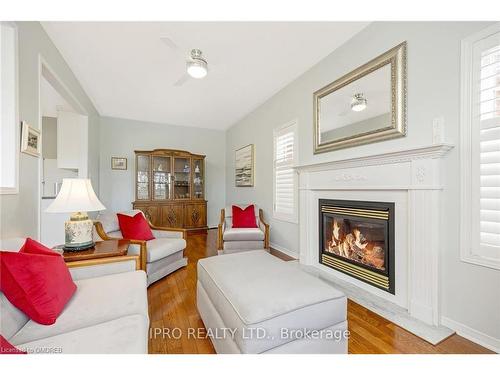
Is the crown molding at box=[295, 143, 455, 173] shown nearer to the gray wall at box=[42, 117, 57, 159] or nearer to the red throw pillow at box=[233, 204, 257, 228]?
the red throw pillow at box=[233, 204, 257, 228]

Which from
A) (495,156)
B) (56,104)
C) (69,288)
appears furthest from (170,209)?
(495,156)

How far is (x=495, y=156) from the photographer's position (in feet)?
4.41

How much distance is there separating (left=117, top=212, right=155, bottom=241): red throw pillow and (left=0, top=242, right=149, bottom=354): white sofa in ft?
3.62

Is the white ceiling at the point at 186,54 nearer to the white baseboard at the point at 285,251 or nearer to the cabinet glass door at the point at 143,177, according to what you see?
the cabinet glass door at the point at 143,177

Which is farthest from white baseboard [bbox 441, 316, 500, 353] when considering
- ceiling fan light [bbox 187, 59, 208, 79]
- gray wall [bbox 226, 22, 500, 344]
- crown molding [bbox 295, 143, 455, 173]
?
ceiling fan light [bbox 187, 59, 208, 79]

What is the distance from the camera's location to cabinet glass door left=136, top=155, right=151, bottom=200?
4570 mm

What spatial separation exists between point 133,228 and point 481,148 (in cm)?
311

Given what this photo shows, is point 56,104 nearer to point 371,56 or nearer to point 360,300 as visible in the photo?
point 371,56

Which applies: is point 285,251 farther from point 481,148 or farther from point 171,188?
point 171,188

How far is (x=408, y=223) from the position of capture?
5.69 feet

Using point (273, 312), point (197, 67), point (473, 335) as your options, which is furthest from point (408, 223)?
point (197, 67)

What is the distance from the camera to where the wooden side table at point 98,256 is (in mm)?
1587

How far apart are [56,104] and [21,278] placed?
3.39 meters
